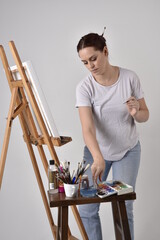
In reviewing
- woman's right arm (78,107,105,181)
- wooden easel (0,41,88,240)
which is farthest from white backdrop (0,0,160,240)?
woman's right arm (78,107,105,181)

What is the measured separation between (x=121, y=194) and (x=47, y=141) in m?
0.60

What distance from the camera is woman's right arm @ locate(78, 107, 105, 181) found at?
189cm

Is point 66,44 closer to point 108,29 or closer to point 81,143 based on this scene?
Result: point 108,29

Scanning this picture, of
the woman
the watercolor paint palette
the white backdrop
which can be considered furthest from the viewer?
the white backdrop

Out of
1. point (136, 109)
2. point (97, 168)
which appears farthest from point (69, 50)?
point (97, 168)

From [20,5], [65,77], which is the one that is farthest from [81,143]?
[20,5]

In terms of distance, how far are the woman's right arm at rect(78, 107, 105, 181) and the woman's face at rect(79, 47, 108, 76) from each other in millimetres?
236

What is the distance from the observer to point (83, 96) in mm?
2217

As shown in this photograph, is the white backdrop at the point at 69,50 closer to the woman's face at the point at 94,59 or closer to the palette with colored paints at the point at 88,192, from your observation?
the woman's face at the point at 94,59

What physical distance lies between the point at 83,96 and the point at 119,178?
0.52m

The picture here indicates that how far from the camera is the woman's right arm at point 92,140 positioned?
1.89m

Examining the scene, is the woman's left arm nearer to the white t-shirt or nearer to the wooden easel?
the white t-shirt

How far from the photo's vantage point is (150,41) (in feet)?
10.2

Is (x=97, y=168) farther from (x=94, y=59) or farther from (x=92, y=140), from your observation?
(x=94, y=59)
